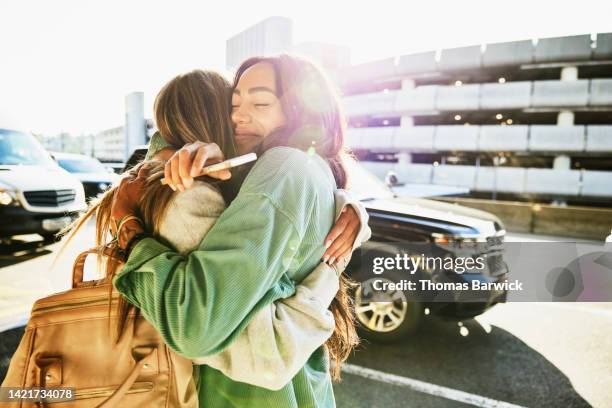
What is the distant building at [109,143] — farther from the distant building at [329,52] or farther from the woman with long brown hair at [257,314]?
the woman with long brown hair at [257,314]

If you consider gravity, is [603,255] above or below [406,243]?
below

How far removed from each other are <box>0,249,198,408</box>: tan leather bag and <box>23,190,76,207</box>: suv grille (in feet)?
22.7

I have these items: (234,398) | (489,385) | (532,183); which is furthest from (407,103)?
(234,398)

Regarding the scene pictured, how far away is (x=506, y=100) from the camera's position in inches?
1067

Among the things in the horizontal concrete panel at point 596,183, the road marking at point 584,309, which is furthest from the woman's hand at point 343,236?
the horizontal concrete panel at point 596,183

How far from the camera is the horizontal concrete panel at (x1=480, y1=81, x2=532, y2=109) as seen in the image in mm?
26484

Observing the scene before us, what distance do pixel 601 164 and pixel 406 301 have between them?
2950cm

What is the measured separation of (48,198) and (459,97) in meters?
28.2

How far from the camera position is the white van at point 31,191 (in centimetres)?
645

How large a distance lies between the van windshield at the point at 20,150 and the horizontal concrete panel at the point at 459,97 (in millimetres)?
27534

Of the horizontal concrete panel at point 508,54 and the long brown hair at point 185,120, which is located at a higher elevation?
the horizontal concrete panel at point 508,54

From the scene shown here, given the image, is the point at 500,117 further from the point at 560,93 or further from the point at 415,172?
the point at 415,172

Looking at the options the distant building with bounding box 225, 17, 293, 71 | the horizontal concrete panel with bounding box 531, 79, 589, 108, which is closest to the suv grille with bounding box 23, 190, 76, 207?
the distant building with bounding box 225, 17, 293, 71

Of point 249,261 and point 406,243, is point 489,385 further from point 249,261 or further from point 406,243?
point 249,261
